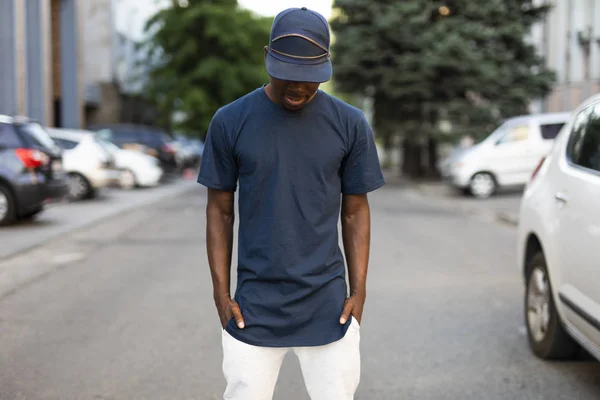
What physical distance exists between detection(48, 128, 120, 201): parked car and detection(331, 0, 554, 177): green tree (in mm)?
9425

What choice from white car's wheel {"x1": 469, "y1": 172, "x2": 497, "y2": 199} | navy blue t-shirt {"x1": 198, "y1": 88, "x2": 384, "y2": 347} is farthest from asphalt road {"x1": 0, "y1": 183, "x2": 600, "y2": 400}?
white car's wheel {"x1": 469, "y1": 172, "x2": 497, "y2": 199}

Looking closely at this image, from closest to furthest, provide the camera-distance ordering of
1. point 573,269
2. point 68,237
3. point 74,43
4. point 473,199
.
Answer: point 573,269
point 68,237
point 473,199
point 74,43

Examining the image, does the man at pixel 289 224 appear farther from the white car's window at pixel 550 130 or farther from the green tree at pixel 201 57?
the green tree at pixel 201 57

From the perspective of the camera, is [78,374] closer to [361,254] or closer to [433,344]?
[433,344]


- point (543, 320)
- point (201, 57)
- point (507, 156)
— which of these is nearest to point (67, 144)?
point (507, 156)

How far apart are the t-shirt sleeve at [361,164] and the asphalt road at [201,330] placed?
210cm

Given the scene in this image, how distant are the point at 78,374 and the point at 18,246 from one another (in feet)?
20.9

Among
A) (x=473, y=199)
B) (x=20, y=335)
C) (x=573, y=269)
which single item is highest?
(x=573, y=269)

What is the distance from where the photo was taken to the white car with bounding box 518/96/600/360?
179 inches

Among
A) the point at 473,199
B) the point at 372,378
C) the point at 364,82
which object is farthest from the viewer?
the point at 364,82

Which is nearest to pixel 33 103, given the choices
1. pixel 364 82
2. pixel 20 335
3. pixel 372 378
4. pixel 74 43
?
pixel 74 43

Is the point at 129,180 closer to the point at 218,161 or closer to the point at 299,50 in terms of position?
the point at 218,161

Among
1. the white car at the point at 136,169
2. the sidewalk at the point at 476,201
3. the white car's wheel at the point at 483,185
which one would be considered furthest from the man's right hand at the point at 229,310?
the white car at the point at 136,169

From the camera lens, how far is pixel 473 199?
21.3 metres
